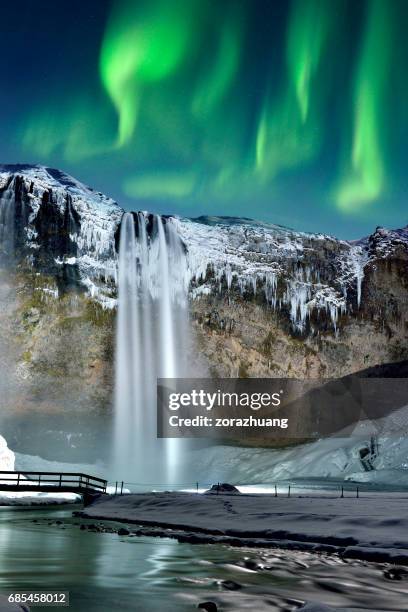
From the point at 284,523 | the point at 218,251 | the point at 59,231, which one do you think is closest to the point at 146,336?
the point at 218,251

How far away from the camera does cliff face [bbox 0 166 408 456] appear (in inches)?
2943

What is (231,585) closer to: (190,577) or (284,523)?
(190,577)

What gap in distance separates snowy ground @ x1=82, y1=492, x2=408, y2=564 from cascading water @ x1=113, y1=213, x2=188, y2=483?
179 feet

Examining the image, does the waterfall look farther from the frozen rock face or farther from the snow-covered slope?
the snow-covered slope

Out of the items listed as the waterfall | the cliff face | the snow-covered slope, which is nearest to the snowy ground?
the cliff face

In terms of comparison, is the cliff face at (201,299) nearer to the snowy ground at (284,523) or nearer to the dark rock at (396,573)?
the snowy ground at (284,523)

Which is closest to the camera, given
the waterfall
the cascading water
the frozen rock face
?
the waterfall

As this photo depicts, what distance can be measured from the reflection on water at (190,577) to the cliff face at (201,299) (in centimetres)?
6396

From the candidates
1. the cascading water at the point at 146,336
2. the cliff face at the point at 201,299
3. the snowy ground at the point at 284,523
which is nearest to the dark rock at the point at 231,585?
the snowy ground at the point at 284,523

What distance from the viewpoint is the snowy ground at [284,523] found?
39.8 feet

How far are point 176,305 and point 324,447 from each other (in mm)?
26958

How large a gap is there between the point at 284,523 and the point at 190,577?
24.4 feet

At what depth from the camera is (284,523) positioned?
618 inches

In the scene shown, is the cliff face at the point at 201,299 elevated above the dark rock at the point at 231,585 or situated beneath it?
elevated above
